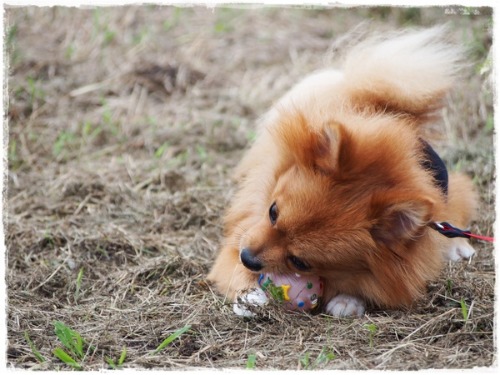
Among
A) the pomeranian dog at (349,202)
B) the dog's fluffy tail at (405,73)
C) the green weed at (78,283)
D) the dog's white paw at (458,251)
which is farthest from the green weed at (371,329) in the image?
the green weed at (78,283)

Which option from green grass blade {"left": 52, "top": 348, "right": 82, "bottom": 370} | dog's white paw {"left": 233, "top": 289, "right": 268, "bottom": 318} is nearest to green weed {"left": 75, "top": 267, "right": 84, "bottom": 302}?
green grass blade {"left": 52, "top": 348, "right": 82, "bottom": 370}

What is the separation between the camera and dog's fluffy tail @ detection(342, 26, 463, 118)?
423cm

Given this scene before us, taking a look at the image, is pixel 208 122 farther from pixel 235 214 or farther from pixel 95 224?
pixel 235 214

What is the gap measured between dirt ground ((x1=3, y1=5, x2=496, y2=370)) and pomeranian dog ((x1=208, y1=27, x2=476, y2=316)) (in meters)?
0.20

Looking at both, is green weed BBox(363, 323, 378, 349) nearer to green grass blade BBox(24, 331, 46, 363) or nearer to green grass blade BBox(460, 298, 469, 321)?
green grass blade BBox(460, 298, 469, 321)

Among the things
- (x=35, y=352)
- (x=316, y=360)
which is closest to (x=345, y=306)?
(x=316, y=360)

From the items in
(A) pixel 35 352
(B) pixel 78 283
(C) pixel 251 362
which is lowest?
(B) pixel 78 283

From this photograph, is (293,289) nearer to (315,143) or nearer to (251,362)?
(251,362)

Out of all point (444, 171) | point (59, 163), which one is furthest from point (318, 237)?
point (59, 163)

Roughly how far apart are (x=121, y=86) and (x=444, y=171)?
158 inches

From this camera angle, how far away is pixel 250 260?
11.5ft

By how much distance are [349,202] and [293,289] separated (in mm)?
609

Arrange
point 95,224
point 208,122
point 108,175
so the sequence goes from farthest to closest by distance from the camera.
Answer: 1. point 208,122
2. point 108,175
3. point 95,224

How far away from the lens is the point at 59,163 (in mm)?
5898
